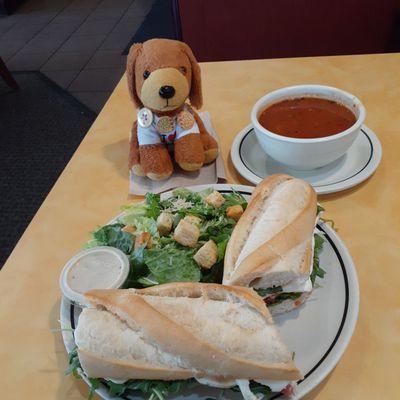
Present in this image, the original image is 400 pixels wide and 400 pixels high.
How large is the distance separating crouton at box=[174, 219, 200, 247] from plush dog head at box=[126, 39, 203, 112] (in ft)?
1.21

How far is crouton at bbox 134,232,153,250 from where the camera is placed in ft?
3.48

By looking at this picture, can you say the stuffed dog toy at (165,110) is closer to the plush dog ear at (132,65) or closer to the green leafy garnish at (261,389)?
the plush dog ear at (132,65)

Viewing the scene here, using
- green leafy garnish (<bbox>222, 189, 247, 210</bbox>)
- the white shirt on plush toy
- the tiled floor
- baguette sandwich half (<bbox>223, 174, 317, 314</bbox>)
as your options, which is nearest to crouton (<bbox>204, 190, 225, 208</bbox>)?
green leafy garnish (<bbox>222, 189, 247, 210</bbox>)

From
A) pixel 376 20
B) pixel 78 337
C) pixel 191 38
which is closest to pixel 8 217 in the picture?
pixel 191 38

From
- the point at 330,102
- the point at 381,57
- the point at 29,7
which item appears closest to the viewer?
the point at 330,102

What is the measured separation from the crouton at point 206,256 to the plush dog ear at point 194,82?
0.51 metres

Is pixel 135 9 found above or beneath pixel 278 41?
Answer: beneath

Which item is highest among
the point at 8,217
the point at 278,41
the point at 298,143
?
the point at 298,143

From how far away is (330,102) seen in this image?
129 cm

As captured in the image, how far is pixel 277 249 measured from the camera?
89 centimetres

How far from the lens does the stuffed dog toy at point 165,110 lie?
117 cm

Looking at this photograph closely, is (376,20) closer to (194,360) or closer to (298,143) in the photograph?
(298,143)

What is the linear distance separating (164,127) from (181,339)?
0.72m

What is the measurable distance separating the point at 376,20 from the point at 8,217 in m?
2.46
